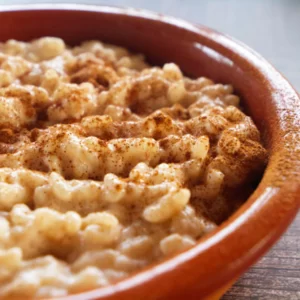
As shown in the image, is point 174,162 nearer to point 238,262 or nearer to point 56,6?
point 238,262

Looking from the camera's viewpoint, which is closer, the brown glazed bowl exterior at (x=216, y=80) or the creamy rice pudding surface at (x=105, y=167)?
the brown glazed bowl exterior at (x=216, y=80)

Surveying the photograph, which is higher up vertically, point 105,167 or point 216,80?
point 216,80

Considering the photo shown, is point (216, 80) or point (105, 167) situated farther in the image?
point (216, 80)

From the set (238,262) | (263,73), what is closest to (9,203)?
(238,262)

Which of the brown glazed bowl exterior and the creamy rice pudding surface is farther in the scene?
the creamy rice pudding surface
